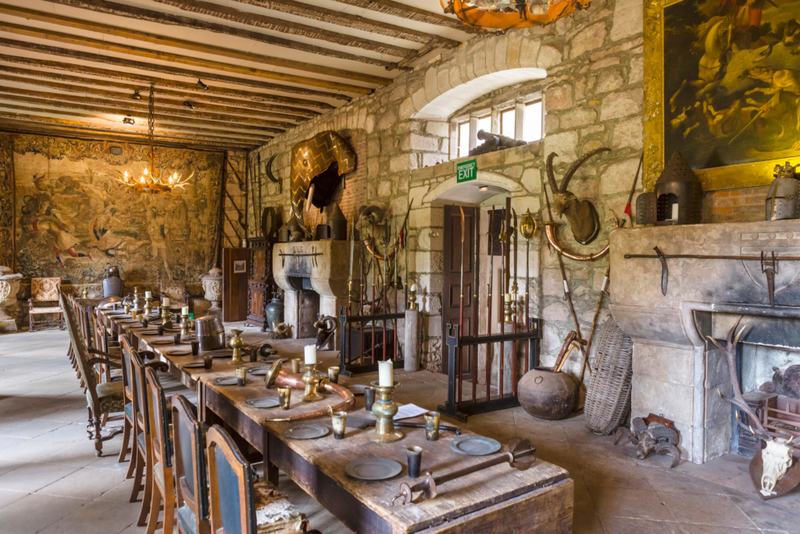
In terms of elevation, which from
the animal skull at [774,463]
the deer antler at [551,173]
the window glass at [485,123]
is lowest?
the animal skull at [774,463]

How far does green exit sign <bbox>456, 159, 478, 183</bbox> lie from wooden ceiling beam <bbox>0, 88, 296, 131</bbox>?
4463mm

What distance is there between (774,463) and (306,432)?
2443 millimetres

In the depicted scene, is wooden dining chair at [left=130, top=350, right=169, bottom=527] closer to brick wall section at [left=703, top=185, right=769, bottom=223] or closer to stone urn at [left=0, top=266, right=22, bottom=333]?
brick wall section at [left=703, top=185, right=769, bottom=223]

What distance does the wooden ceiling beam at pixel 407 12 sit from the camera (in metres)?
4.59

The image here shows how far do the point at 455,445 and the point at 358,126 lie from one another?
6043 mm

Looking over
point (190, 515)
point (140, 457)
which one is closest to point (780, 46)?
point (190, 515)

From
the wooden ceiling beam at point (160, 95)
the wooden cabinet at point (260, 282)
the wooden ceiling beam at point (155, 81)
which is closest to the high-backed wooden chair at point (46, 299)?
the wooden cabinet at point (260, 282)

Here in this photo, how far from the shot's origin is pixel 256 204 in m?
11.0

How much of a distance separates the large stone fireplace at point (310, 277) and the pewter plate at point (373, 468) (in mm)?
4983

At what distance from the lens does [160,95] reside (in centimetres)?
747

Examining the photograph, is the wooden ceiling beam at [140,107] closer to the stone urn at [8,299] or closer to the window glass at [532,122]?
the stone urn at [8,299]

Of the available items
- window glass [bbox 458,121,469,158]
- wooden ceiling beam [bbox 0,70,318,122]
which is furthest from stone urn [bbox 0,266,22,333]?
window glass [bbox 458,121,469,158]

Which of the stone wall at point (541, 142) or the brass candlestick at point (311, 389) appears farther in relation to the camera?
the stone wall at point (541, 142)

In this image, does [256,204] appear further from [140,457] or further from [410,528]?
[410,528]
